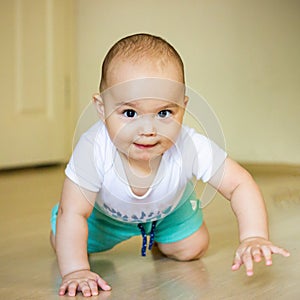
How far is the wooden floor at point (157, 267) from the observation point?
928 mm

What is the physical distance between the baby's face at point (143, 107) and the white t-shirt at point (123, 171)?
62 mm

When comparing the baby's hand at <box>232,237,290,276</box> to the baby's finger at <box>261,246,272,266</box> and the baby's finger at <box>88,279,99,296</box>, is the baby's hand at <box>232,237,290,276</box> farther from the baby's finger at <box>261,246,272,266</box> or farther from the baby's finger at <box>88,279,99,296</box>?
the baby's finger at <box>88,279,99,296</box>

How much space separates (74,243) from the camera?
3.13 feet

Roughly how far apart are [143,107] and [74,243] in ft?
0.72

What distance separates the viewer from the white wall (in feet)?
8.00

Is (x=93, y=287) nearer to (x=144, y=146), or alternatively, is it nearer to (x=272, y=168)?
(x=144, y=146)

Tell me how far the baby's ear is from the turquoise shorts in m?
0.19

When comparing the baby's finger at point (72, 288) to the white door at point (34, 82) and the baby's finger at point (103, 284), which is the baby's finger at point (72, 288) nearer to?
the baby's finger at point (103, 284)

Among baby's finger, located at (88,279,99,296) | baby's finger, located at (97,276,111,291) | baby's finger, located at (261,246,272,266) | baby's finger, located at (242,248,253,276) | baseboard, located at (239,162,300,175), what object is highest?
baby's finger, located at (261,246,272,266)

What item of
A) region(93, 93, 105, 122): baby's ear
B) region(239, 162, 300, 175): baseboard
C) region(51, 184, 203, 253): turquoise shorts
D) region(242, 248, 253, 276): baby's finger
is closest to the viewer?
region(242, 248, 253, 276): baby's finger

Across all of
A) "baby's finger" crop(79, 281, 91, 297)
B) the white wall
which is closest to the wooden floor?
"baby's finger" crop(79, 281, 91, 297)

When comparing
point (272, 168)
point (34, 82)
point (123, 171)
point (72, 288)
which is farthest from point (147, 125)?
point (34, 82)

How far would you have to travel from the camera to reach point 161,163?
39.4 inches

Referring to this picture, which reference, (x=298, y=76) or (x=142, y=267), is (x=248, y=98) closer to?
(x=298, y=76)
